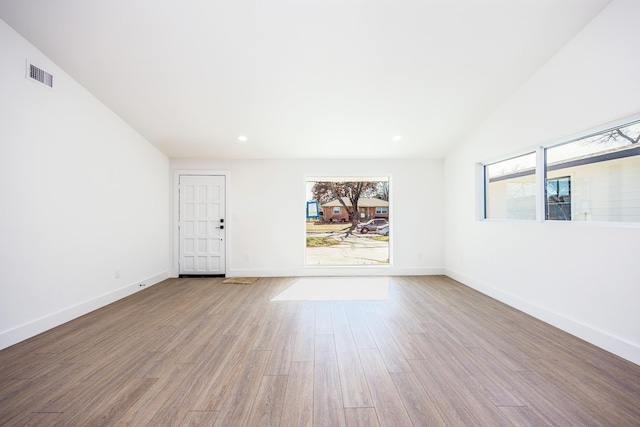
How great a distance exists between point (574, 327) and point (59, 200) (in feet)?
18.3

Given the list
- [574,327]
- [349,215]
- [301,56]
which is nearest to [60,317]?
[301,56]

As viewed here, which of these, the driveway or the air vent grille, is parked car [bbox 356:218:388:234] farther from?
the air vent grille

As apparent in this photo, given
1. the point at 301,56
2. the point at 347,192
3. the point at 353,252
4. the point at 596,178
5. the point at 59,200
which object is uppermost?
the point at 301,56

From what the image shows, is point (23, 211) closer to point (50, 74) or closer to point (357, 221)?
point (50, 74)

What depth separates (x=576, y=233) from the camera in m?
2.73

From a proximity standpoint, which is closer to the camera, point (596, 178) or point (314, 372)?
point (314, 372)

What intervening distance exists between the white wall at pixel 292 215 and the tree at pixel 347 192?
9.81ft

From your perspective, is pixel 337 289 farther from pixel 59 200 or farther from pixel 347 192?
pixel 347 192

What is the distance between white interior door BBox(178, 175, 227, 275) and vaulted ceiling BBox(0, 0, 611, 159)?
1.31 metres

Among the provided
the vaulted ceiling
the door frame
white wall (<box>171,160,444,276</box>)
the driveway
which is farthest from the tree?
the vaulted ceiling

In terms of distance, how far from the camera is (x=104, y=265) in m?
3.68

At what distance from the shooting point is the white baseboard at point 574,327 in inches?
87.9

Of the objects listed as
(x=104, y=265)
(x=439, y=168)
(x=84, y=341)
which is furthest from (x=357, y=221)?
(x=84, y=341)

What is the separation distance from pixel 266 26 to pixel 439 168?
4193 mm
